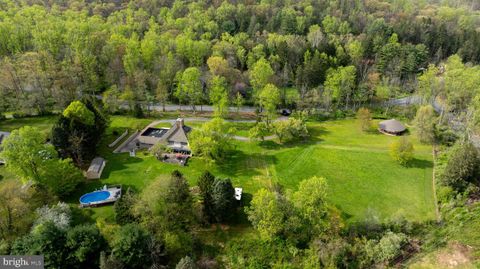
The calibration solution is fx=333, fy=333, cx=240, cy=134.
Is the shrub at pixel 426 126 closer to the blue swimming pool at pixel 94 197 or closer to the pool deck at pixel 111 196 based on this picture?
the pool deck at pixel 111 196

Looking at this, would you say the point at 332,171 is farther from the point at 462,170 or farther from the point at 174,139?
the point at 174,139

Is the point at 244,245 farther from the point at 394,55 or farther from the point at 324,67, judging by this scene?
the point at 394,55

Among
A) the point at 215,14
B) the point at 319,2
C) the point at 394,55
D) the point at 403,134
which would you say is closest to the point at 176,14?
the point at 215,14

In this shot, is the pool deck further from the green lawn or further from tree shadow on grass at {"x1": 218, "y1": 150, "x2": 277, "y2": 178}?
tree shadow on grass at {"x1": 218, "y1": 150, "x2": 277, "y2": 178}

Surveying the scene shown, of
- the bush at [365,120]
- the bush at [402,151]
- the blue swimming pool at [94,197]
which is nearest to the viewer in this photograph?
the blue swimming pool at [94,197]

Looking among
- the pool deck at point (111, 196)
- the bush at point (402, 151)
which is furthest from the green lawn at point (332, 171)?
the bush at point (402, 151)

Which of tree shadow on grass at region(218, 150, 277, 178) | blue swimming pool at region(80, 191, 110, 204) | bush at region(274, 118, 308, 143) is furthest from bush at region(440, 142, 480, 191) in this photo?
blue swimming pool at region(80, 191, 110, 204)

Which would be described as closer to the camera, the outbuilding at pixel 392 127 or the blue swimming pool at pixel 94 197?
the blue swimming pool at pixel 94 197
